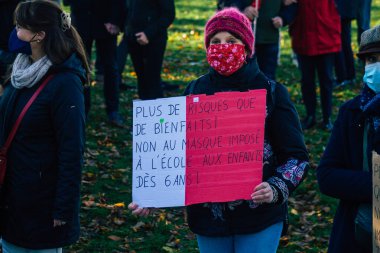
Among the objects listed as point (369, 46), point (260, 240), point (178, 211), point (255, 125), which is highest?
point (369, 46)

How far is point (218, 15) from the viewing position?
13.6ft

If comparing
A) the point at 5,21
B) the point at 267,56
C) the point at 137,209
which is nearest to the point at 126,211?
the point at 5,21

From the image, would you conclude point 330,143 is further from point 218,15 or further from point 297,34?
point 297,34

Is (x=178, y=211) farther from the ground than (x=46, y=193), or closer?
closer

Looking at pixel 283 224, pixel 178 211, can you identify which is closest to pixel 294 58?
pixel 178 211

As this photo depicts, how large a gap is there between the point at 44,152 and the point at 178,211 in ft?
12.5

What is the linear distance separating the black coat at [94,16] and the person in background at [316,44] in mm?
2298

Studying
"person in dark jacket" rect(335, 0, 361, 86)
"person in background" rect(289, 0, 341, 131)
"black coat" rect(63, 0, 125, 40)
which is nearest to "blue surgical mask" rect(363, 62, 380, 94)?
"black coat" rect(63, 0, 125, 40)

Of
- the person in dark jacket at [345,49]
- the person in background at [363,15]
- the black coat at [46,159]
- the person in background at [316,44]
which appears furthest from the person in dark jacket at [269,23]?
the black coat at [46,159]

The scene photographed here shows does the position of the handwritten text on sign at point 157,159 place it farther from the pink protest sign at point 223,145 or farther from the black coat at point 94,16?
the black coat at point 94,16

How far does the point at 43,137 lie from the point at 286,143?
1.28m

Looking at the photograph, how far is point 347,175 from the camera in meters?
3.83

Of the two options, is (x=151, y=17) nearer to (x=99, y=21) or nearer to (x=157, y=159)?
(x=99, y=21)

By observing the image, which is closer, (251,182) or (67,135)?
(251,182)
